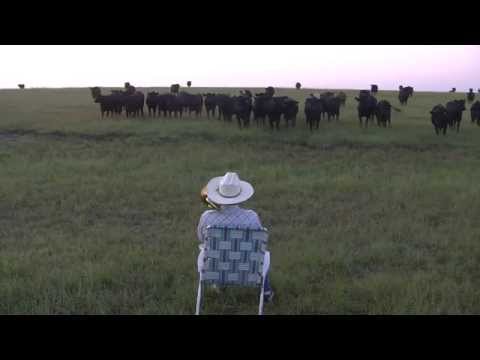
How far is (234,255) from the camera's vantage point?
5.04 metres

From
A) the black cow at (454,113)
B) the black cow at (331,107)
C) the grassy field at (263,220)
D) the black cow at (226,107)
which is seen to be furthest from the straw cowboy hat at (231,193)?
the black cow at (331,107)

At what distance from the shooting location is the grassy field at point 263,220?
5902 millimetres

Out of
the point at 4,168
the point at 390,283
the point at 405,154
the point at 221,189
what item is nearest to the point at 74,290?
the point at 221,189

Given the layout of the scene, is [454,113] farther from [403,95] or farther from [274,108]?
[403,95]

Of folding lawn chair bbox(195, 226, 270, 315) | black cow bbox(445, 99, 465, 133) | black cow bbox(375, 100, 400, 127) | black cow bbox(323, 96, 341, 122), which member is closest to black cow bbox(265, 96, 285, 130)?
black cow bbox(323, 96, 341, 122)

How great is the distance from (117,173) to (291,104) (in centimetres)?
1205

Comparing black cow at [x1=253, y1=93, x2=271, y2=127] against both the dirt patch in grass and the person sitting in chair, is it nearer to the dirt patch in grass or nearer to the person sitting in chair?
the dirt patch in grass

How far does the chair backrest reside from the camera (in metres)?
5.00

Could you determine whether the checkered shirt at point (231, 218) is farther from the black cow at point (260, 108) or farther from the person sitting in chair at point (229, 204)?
the black cow at point (260, 108)

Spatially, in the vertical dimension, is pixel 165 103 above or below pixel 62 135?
above

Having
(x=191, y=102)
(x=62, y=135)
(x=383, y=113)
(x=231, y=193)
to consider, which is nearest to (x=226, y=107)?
(x=191, y=102)

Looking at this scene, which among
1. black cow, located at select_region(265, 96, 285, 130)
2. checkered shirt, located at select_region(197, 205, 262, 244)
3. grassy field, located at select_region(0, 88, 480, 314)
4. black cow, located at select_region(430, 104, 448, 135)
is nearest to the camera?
checkered shirt, located at select_region(197, 205, 262, 244)

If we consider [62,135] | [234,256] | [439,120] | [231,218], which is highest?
[439,120]

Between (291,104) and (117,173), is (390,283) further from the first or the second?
(291,104)
